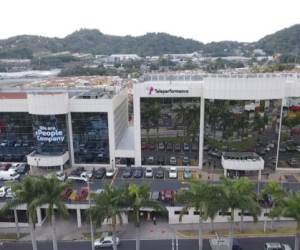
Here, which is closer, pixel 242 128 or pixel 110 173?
pixel 110 173

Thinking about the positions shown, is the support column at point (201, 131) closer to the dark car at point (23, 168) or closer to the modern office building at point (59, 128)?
the modern office building at point (59, 128)

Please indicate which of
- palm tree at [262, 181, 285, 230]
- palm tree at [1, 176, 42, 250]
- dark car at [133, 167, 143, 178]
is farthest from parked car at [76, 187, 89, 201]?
palm tree at [262, 181, 285, 230]

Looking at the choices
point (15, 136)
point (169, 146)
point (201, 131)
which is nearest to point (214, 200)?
point (201, 131)

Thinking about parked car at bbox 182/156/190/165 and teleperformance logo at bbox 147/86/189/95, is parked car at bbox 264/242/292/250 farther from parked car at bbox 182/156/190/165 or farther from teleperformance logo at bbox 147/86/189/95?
teleperformance logo at bbox 147/86/189/95

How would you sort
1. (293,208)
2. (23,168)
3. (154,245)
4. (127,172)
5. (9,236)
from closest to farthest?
1. (293,208)
2. (154,245)
3. (9,236)
4. (127,172)
5. (23,168)

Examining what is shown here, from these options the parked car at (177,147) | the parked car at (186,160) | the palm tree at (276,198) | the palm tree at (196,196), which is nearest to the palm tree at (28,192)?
the palm tree at (196,196)

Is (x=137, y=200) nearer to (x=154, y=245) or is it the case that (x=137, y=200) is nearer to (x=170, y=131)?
(x=154, y=245)
